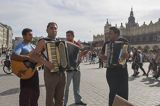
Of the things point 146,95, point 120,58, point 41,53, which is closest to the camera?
point 41,53

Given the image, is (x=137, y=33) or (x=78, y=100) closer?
(x=78, y=100)

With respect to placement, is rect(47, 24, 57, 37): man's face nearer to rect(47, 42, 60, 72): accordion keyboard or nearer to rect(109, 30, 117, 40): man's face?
rect(47, 42, 60, 72): accordion keyboard

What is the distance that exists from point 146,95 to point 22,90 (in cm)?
616

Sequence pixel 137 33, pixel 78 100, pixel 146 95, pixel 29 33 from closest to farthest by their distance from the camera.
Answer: pixel 29 33 < pixel 78 100 < pixel 146 95 < pixel 137 33

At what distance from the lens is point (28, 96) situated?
6895 mm

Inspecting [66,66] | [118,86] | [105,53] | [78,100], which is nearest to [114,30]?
[105,53]

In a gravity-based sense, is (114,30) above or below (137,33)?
below

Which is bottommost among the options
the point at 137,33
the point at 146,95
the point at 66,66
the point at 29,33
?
the point at 146,95

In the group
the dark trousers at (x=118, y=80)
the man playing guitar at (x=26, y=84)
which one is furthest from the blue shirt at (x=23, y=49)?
the dark trousers at (x=118, y=80)

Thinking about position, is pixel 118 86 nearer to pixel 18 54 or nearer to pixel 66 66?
pixel 66 66

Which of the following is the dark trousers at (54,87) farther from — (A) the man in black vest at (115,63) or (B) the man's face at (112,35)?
(B) the man's face at (112,35)

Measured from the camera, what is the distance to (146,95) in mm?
12188

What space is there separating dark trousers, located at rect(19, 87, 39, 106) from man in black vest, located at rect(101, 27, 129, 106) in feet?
5.53

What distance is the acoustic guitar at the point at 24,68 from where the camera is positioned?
22.1 ft
